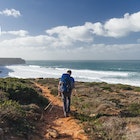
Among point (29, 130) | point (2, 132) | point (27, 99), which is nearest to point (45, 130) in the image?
point (29, 130)

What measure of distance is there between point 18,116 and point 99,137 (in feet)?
8.23

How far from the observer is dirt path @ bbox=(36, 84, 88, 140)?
6926mm

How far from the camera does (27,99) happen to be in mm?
11477

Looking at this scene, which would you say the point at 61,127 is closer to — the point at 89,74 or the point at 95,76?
the point at 95,76

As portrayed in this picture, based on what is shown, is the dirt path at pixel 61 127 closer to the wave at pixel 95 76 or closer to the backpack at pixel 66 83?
the backpack at pixel 66 83

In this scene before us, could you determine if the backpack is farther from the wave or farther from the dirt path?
the wave

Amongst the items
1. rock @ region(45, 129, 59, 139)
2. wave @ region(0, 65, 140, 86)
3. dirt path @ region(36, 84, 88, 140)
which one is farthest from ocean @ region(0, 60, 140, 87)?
rock @ region(45, 129, 59, 139)

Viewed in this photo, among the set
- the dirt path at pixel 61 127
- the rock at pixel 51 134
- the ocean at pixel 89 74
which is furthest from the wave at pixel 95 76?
the rock at pixel 51 134

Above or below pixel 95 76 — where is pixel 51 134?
above

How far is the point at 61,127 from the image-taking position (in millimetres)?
7969

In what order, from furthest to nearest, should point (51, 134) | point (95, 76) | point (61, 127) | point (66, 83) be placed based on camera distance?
point (95, 76), point (66, 83), point (61, 127), point (51, 134)

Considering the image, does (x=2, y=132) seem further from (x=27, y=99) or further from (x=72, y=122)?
(x=27, y=99)

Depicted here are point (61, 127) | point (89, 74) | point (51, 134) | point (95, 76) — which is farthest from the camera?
point (89, 74)

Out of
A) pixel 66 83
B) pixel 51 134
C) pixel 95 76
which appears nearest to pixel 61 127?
pixel 51 134
